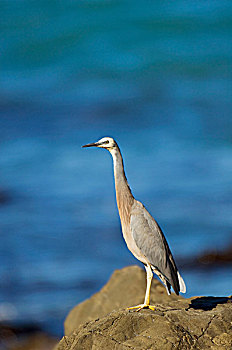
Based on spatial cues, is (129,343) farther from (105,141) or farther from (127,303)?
(127,303)

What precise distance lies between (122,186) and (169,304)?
2080 millimetres

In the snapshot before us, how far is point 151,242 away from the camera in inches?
378

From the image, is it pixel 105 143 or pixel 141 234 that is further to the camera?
pixel 141 234

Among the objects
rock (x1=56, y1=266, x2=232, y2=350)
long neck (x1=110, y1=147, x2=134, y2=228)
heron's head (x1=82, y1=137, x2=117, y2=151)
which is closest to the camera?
rock (x1=56, y1=266, x2=232, y2=350)

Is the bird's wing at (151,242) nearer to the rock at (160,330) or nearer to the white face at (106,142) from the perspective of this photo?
the rock at (160,330)

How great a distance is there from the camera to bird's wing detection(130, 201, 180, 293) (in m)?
9.52

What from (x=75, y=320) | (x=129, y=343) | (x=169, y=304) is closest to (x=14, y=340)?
(x=75, y=320)

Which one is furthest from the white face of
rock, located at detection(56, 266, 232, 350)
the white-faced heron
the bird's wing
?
rock, located at detection(56, 266, 232, 350)

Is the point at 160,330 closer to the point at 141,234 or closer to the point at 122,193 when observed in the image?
the point at 141,234

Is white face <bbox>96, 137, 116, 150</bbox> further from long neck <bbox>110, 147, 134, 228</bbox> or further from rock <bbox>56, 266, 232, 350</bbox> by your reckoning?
rock <bbox>56, 266, 232, 350</bbox>

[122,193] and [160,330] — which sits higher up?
[122,193]

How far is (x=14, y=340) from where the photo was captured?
19031 millimetres

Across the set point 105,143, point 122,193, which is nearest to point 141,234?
point 122,193

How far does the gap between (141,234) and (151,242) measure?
210 mm
